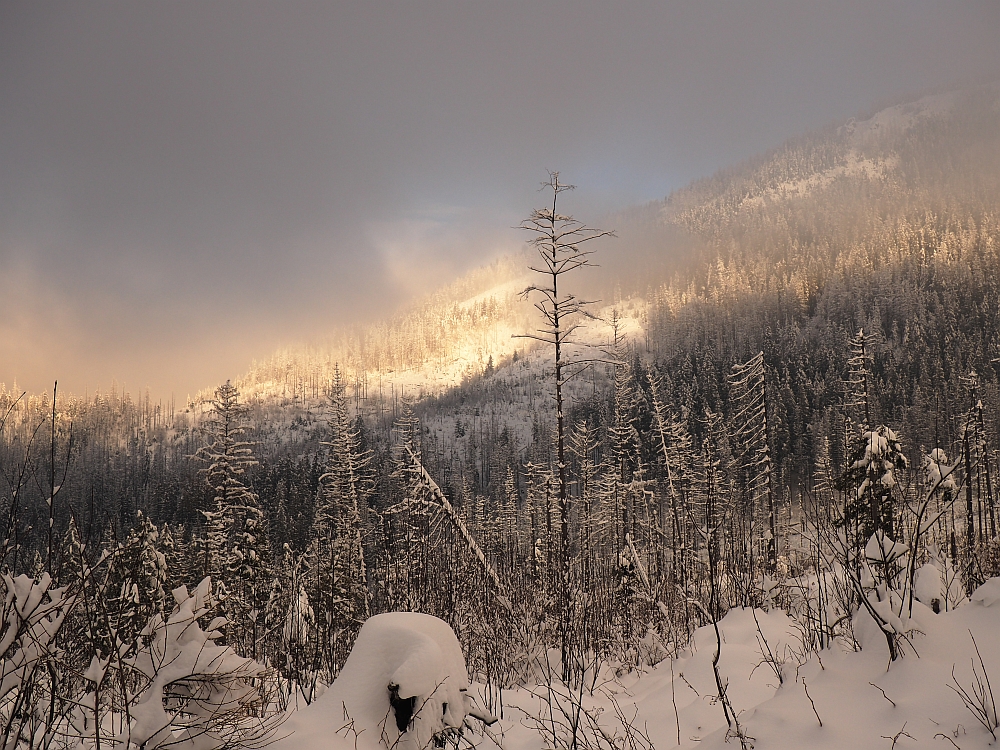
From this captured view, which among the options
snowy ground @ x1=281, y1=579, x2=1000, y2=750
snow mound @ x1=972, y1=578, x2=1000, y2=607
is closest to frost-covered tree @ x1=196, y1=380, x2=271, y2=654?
snowy ground @ x1=281, y1=579, x2=1000, y2=750

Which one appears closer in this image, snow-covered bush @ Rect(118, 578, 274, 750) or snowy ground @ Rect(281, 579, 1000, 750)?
snow-covered bush @ Rect(118, 578, 274, 750)

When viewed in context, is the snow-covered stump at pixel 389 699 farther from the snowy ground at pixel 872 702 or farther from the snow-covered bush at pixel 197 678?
the snow-covered bush at pixel 197 678

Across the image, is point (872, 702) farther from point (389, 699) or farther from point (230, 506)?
point (230, 506)

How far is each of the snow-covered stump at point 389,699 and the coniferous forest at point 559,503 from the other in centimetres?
31

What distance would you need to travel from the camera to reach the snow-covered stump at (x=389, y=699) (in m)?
3.19

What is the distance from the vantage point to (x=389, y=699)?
3.34 metres

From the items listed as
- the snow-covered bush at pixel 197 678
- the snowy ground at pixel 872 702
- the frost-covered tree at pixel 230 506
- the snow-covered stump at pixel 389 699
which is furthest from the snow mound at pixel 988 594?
the frost-covered tree at pixel 230 506

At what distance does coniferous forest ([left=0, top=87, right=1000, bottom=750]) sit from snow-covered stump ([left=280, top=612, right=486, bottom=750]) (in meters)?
0.31

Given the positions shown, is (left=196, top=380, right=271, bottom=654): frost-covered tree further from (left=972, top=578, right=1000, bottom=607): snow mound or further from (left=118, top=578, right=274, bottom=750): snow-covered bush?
(left=972, top=578, right=1000, bottom=607): snow mound

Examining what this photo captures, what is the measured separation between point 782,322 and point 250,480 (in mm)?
128731

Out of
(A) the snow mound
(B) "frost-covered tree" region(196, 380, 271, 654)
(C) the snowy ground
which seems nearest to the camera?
(C) the snowy ground

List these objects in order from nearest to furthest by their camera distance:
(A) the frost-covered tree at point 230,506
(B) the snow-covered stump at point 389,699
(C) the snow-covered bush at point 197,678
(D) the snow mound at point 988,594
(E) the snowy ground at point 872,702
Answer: (C) the snow-covered bush at point 197,678 < (E) the snowy ground at point 872,702 < (B) the snow-covered stump at point 389,699 < (D) the snow mound at point 988,594 < (A) the frost-covered tree at point 230,506

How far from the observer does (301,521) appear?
166ft

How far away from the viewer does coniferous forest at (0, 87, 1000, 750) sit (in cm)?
322
